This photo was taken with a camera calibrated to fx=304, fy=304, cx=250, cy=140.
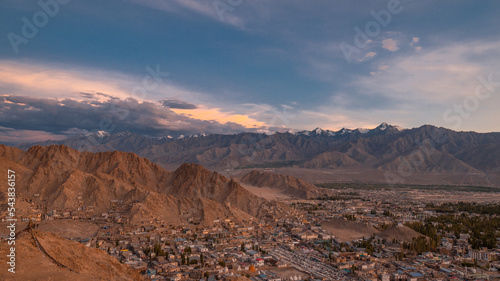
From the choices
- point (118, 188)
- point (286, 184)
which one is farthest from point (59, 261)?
point (286, 184)

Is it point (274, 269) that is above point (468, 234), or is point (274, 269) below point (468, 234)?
below

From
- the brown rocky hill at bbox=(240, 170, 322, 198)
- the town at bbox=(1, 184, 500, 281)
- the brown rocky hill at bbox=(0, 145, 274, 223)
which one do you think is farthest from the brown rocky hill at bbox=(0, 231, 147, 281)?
the brown rocky hill at bbox=(240, 170, 322, 198)

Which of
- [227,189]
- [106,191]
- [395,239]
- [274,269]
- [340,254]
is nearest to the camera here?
[274,269]

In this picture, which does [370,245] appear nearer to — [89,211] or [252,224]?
[252,224]

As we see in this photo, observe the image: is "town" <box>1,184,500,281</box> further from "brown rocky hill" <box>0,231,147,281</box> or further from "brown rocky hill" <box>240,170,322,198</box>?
"brown rocky hill" <box>240,170,322,198</box>

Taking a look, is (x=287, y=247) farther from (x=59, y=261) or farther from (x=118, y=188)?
(x=118, y=188)

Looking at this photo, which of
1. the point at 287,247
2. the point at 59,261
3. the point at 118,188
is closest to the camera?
the point at 59,261

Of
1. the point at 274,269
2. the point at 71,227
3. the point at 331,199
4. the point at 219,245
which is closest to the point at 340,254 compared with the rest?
the point at 274,269
